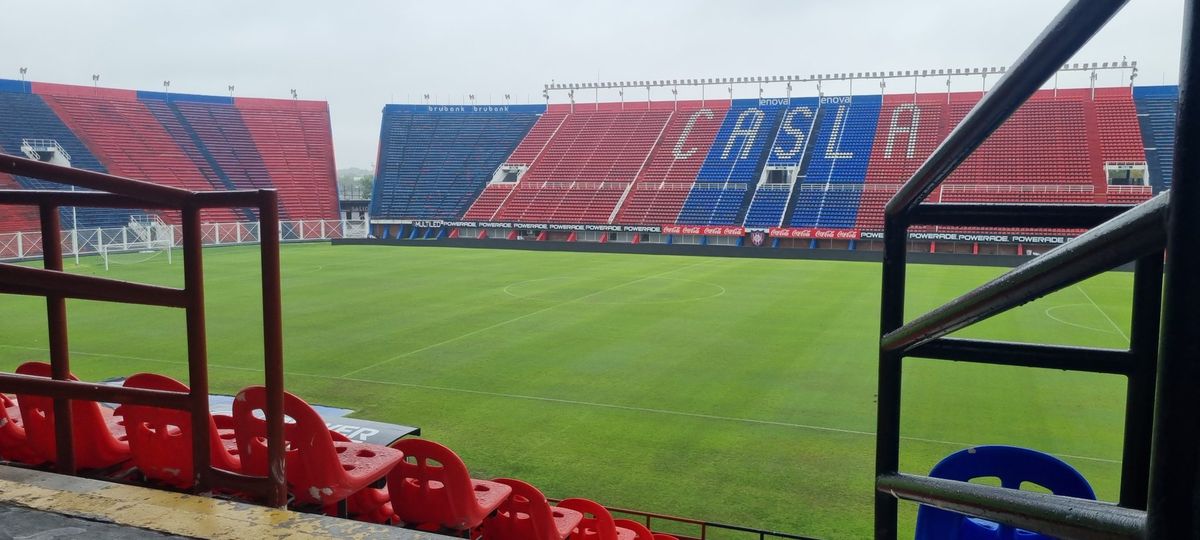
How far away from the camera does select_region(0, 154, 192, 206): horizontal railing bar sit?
2574 mm

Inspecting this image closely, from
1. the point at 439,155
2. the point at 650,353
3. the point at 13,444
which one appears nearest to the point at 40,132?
the point at 439,155

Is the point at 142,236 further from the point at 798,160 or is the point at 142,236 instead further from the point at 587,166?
the point at 798,160

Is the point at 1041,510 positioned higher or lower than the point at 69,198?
lower

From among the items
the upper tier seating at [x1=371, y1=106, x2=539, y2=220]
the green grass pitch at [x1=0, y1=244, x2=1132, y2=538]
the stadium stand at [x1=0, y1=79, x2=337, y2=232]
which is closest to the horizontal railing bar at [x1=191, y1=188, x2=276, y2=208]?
the green grass pitch at [x1=0, y1=244, x2=1132, y2=538]

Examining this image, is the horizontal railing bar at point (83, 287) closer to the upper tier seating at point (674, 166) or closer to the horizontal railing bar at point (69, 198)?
the horizontal railing bar at point (69, 198)

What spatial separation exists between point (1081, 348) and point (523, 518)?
10.0ft

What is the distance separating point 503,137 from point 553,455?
49507 millimetres

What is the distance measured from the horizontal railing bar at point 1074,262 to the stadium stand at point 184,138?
44.8m

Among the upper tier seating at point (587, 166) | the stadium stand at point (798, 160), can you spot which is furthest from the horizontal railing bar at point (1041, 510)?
the upper tier seating at point (587, 166)

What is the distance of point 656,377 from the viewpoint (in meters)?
12.9

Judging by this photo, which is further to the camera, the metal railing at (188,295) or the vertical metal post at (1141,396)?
the metal railing at (188,295)

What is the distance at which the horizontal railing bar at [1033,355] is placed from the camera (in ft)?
5.17

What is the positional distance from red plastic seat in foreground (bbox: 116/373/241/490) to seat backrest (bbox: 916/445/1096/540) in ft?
9.14

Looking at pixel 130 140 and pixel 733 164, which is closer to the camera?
pixel 130 140
